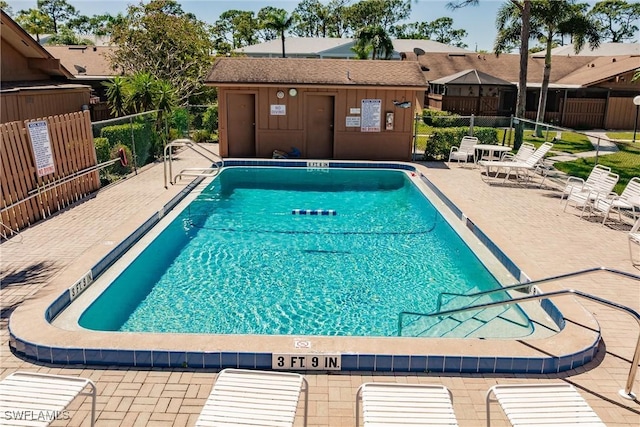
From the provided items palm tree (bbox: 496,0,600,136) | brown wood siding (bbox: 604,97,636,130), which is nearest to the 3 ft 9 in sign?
palm tree (bbox: 496,0,600,136)

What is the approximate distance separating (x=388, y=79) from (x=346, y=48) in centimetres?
3282

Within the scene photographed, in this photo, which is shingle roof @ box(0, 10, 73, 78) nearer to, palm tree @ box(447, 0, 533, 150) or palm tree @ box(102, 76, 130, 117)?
palm tree @ box(102, 76, 130, 117)

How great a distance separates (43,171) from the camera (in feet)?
31.5

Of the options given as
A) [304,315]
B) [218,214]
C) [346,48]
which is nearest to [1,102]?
[218,214]

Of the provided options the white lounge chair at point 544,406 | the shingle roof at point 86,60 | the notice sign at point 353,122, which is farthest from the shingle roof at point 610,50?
the white lounge chair at point 544,406

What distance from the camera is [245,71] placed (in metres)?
16.5

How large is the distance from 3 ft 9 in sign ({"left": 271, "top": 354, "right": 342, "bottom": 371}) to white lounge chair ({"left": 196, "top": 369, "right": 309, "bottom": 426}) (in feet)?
3.36

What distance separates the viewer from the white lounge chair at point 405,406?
3.33 m

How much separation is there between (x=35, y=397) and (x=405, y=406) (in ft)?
8.26

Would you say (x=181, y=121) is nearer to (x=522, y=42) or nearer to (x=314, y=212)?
(x=314, y=212)

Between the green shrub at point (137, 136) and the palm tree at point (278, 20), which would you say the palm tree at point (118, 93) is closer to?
the green shrub at point (137, 136)

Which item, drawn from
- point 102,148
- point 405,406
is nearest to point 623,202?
point 405,406

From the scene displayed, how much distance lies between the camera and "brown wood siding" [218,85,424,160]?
16.3 metres

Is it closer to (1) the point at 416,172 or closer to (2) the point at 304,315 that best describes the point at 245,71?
(1) the point at 416,172
